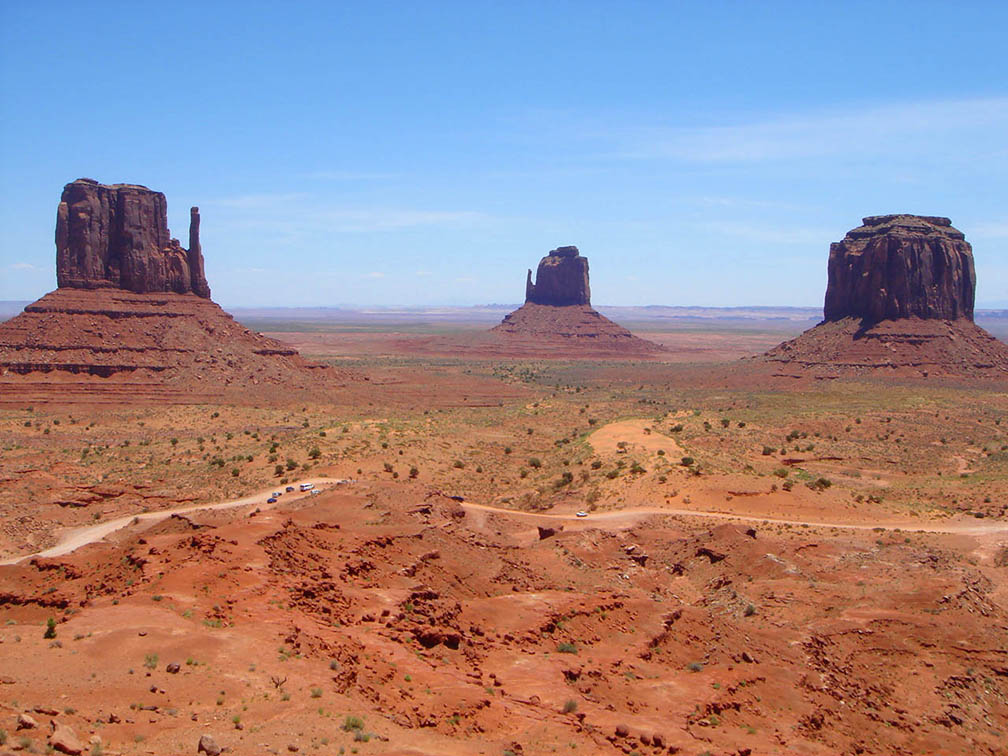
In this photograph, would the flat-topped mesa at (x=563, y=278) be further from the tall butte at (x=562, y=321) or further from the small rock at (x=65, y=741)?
the small rock at (x=65, y=741)

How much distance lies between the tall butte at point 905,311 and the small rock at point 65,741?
89172 millimetres

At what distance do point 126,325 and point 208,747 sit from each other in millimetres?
69515

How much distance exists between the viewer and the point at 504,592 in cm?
2394

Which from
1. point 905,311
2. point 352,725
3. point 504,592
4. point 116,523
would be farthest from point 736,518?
point 905,311

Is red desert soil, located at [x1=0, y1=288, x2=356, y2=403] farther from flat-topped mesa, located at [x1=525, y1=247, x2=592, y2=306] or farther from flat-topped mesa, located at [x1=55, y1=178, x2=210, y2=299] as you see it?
flat-topped mesa, located at [x1=525, y1=247, x2=592, y2=306]

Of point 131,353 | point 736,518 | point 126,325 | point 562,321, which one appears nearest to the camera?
point 736,518

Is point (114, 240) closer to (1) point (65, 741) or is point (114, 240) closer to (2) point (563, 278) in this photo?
(1) point (65, 741)

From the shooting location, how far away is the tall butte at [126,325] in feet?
227

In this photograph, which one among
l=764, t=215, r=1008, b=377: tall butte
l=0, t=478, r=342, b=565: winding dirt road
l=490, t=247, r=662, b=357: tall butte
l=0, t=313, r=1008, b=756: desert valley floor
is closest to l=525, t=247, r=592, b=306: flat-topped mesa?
l=490, t=247, r=662, b=357: tall butte

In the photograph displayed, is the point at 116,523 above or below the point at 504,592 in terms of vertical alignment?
below

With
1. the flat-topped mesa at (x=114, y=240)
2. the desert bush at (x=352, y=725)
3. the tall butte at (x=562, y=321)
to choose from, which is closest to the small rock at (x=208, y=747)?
the desert bush at (x=352, y=725)

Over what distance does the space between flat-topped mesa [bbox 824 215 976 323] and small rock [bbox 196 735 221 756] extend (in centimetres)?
9803

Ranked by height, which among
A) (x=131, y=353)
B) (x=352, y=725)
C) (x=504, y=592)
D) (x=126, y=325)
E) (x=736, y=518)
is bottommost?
(x=736, y=518)

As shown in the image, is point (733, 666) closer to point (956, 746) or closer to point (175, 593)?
point (956, 746)
